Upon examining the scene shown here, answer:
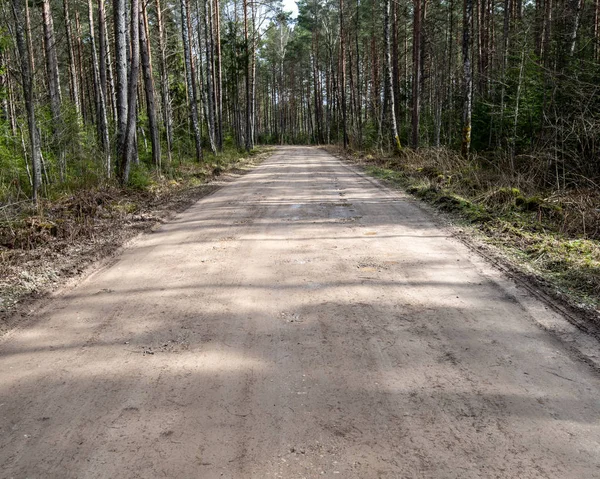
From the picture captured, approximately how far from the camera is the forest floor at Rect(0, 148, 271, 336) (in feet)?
15.4

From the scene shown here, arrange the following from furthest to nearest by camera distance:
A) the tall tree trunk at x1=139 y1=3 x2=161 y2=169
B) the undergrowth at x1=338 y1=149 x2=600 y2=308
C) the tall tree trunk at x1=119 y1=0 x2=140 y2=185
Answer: the tall tree trunk at x1=139 y1=3 x2=161 y2=169 → the tall tree trunk at x1=119 y1=0 x2=140 y2=185 → the undergrowth at x1=338 y1=149 x2=600 y2=308

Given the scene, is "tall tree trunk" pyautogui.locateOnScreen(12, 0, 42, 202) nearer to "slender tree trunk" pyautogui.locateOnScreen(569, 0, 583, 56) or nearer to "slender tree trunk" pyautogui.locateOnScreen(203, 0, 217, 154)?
"slender tree trunk" pyautogui.locateOnScreen(569, 0, 583, 56)

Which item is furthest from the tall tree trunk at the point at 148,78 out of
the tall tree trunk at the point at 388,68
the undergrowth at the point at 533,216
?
the tall tree trunk at the point at 388,68

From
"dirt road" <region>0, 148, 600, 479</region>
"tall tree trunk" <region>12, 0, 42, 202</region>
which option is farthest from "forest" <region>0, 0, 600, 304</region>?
"dirt road" <region>0, 148, 600, 479</region>

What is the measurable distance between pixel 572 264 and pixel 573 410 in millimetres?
2837

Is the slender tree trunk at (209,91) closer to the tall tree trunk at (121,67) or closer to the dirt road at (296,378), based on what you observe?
the tall tree trunk at (121,67)

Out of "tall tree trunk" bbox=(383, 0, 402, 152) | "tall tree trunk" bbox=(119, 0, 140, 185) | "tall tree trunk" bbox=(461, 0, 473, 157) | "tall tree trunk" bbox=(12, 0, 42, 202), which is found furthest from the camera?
"tall tree trunk" bbox=(383, 0, 402, 152)

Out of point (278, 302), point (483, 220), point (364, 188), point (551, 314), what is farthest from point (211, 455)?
point (364, 188)

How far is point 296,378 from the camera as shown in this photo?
298cm

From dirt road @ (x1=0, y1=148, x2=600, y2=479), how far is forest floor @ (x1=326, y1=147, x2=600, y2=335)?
0.44 metres

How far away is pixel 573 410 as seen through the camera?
264cm

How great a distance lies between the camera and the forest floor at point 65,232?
470 centimetres

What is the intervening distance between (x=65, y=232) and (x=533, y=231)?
6.72 metres

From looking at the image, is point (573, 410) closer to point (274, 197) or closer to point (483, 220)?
point (483, 220)
